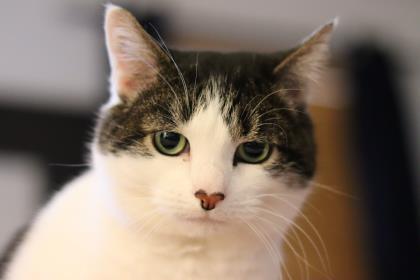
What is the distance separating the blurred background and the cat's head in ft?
1.96

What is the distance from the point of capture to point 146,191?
0.87 metres

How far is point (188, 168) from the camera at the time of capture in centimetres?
84

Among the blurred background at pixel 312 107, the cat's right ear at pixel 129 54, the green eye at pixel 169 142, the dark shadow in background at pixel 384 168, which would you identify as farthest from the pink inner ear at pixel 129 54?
the dark shadow in background at pixel 384 168

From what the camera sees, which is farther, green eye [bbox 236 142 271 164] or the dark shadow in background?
the dark shadow in background

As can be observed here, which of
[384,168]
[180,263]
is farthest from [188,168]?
[384,168]

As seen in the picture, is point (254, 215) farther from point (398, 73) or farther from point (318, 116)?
point (398, 73)

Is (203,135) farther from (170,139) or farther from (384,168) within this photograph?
(384,168)

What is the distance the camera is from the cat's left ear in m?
0.94

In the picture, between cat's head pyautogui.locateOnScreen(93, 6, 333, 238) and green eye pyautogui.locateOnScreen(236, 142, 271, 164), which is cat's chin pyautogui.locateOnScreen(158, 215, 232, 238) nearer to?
cat's head pyautogui.locateOnScreen(93, 6, 333, 238)

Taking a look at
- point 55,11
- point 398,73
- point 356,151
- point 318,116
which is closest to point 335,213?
point 356,151

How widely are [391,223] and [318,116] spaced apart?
0.54m

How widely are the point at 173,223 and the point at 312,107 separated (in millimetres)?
1205

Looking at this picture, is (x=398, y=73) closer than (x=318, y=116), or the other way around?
(x=318, y=116)

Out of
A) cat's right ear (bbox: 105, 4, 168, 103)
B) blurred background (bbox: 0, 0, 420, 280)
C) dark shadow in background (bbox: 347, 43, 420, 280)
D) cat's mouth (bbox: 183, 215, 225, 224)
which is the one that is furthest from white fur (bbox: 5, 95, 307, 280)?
dark shadow in background (bbox: 347, 43, 420, 280)
